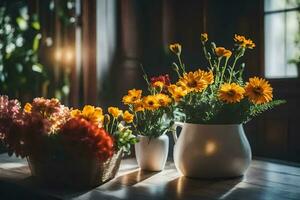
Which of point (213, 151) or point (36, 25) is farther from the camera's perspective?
point (36, 25)

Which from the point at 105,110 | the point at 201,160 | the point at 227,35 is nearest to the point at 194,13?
the point at 227,35

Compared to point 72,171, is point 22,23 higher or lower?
higher

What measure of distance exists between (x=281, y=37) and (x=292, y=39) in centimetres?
7

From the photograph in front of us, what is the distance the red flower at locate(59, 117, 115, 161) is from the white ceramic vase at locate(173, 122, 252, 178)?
0.29 metres

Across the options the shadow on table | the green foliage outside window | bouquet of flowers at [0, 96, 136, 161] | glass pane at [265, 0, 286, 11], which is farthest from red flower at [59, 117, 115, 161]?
the green foliage outside window

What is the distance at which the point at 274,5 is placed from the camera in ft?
8.11

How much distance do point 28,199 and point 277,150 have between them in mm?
1622

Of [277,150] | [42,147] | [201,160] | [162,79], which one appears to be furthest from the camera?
[277,150]

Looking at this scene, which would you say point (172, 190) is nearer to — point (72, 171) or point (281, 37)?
point (72, 171)

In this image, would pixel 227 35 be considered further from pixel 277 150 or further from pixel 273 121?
pixel 277 150

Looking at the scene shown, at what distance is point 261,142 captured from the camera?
252 centimetres

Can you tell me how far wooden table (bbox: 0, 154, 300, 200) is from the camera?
3.82 feet

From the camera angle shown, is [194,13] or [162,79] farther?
[194,13]

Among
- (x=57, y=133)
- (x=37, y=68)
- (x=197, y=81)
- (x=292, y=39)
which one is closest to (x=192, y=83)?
(x=197, y=81)
